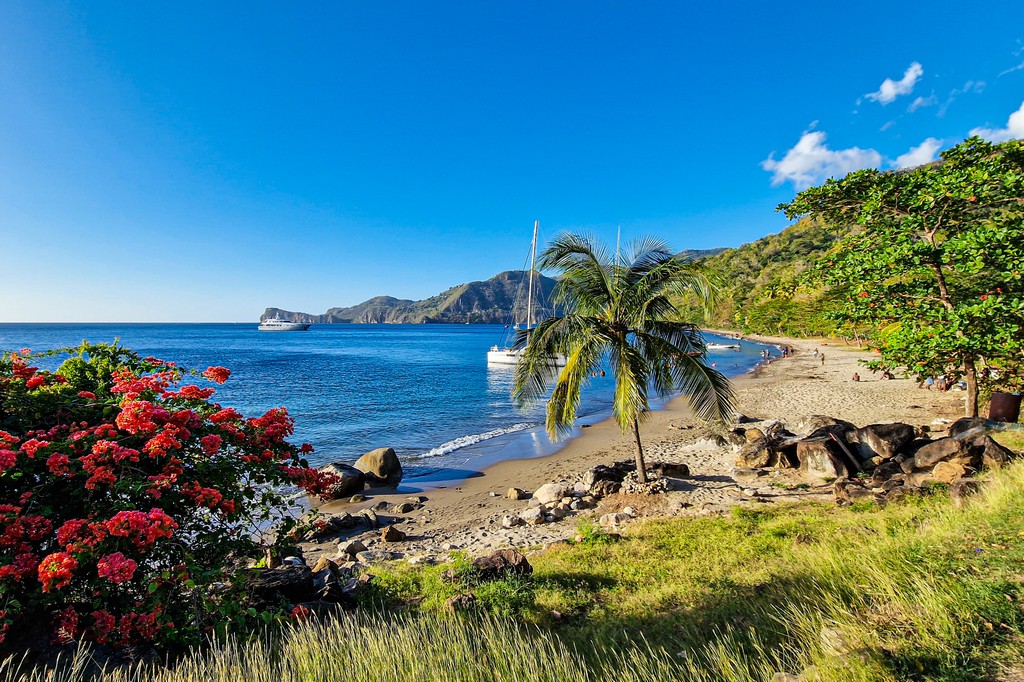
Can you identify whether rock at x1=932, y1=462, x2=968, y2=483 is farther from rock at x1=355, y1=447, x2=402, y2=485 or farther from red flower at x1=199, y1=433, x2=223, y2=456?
rock at x1=355, y1=447, x2=402, y2=485

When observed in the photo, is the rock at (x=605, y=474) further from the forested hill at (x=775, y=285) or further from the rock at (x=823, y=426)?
the forested hill at (x=775, y=285)

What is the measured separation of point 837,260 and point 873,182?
1.86 meters

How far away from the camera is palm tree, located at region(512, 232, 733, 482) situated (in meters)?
10.0

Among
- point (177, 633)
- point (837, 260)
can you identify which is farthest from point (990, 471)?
point (177, 633)

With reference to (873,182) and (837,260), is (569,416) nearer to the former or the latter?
(837,260)

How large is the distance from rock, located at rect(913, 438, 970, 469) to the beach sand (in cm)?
225

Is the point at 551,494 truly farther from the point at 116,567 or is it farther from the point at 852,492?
the point at 116,567

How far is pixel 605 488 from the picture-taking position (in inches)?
468

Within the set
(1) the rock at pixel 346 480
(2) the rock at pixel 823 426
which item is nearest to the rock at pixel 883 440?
(2) the rock at pixel 823 426

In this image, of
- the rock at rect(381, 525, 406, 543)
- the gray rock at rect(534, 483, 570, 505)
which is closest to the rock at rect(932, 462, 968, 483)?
the gray rock at rect(534, 483, 570, 505)

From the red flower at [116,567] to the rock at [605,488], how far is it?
398 inches

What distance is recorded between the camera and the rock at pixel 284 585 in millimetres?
5332

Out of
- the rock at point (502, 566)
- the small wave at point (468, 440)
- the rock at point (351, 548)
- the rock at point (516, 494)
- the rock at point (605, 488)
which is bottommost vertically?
the small wave at point (468, 440)

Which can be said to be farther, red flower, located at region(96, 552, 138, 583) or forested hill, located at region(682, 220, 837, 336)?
forested hill, located at region(682, 220, 837, 336)
